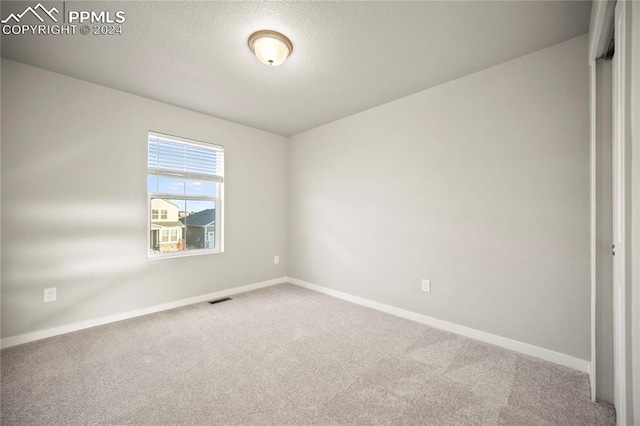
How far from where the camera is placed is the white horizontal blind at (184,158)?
3.26m

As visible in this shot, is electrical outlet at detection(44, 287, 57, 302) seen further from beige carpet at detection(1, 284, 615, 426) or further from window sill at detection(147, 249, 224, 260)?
window sill at detection(147, 249, 224, 260)

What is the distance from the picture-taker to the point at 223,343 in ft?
7.97

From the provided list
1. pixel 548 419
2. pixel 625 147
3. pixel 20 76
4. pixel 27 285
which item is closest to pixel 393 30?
pixel 625 147

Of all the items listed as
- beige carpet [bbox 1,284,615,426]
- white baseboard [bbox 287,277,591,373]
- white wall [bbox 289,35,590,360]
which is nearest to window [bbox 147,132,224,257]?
beige carpet [bbox 1,284,615,426]

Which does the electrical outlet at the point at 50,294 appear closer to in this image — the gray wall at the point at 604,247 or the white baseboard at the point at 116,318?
the white baseboard at the point at 116,318

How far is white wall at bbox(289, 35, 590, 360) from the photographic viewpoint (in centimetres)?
207

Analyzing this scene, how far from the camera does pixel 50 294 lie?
2557 millimetres

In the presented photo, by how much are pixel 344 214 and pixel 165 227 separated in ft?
7.72

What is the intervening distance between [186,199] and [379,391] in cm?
313

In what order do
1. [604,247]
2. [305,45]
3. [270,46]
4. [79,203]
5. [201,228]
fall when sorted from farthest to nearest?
[201,228]
[79,203]
[305,45]
[270,46]
[604,247]

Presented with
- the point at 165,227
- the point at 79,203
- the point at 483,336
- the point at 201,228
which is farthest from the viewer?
the point at 201,228

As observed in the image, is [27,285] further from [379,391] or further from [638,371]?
[638,371]

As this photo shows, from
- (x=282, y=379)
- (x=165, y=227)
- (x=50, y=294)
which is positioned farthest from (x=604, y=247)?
(x=50, y=294)

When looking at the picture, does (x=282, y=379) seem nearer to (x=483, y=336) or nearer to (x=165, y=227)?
(x=483, y=336)
